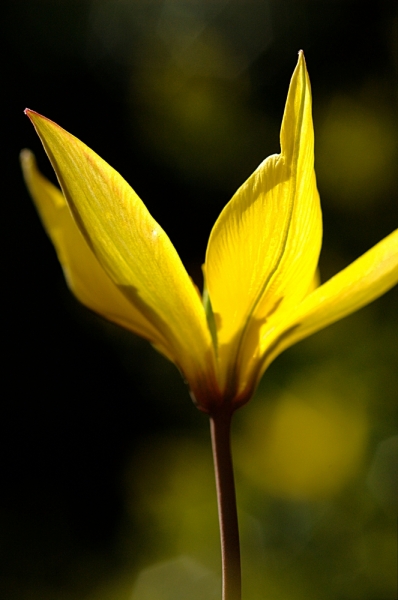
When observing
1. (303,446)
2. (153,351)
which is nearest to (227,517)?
(303,446)

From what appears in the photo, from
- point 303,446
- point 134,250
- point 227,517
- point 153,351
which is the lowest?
point 303,446

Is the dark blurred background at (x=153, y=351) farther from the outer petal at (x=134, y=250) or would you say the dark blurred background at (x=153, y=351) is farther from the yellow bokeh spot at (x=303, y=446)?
the outer petal at (x=134, y=250)

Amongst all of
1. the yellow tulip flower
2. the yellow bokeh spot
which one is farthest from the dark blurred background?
the yellow tulip flower

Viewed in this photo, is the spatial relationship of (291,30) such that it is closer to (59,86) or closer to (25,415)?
(59,86)

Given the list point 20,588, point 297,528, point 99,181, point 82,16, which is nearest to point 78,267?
point 99,181

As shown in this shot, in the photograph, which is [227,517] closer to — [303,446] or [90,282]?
[90,282]

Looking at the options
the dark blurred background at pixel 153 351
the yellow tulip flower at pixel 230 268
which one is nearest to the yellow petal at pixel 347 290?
the yellow tulip flower at pixel 230 268
